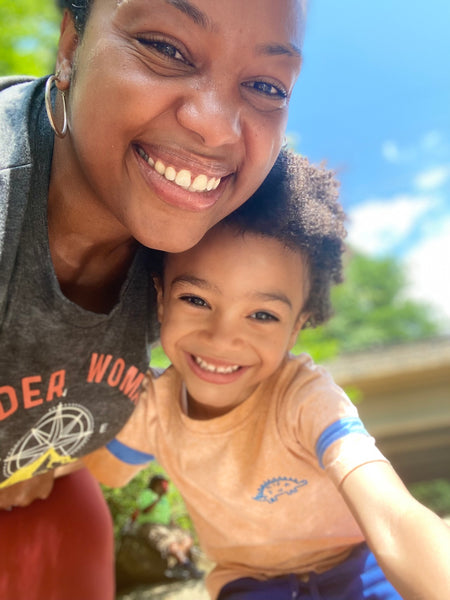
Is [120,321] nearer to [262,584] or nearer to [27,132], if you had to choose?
[27,132]

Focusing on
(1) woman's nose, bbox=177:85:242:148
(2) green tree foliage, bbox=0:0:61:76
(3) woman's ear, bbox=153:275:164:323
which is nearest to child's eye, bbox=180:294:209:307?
(3) woman's ear, bbox=153:275:164:323

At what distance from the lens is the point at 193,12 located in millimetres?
1022

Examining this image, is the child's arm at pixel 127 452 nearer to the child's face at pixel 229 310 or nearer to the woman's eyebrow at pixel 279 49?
the child's face at pixel 229 310

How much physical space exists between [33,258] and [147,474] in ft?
7.55

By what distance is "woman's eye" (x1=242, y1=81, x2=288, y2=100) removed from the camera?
3.75ft

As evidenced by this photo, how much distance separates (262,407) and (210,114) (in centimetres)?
89

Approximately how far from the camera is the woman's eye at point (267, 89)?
1144mm

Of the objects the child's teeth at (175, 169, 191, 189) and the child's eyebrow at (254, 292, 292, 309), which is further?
the child's eyebrow at (254, 292, 292, 309)

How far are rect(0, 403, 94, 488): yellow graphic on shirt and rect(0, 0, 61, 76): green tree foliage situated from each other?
3.87 metres

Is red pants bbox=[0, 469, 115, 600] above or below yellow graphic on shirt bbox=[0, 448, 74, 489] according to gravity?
below

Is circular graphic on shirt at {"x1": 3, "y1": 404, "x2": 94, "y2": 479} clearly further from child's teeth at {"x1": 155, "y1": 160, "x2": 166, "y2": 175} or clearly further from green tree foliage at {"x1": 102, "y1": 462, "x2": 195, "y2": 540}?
green tree foliage at {"x1": 102, "y1": 462, "x2": 195, "y2": 540}

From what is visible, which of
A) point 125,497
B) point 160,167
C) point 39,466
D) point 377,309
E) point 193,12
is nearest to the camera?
point 193,12

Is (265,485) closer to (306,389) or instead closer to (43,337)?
(306,389)

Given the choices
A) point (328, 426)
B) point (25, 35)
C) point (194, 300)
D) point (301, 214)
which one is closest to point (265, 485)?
point (328, 426)
